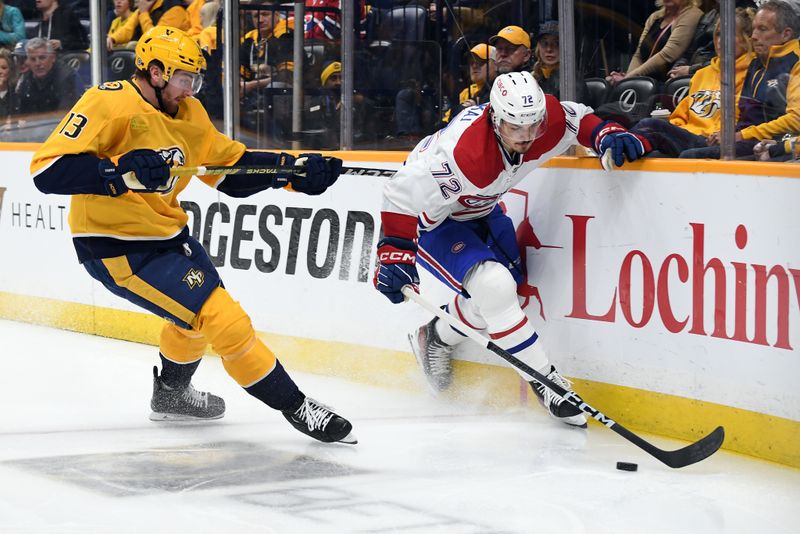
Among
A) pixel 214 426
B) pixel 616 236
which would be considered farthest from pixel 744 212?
pixel 214 426

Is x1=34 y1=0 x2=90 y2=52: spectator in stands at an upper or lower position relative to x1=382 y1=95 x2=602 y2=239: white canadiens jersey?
upper

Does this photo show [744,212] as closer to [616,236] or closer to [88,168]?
[616,236]

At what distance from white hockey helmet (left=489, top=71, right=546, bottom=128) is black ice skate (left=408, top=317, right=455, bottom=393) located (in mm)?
989

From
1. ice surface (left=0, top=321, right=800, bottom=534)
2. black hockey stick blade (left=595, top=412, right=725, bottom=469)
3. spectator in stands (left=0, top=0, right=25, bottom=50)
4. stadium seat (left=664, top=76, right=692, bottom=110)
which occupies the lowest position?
ice surface (left=0, top=321, right=800, bottom=534)

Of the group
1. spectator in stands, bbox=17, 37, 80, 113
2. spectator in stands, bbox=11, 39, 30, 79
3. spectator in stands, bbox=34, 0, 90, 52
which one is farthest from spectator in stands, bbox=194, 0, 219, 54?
spectator in stands, bbox=11, 39, 30, 79

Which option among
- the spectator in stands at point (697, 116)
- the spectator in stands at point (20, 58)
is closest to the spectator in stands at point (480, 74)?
the spectator in stands at point (697, 116)

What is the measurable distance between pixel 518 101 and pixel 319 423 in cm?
120

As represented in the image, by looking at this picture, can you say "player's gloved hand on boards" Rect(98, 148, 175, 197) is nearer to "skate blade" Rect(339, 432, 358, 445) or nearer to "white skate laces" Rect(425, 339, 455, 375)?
"skate blade" Rect(339, 432, 358, 445)

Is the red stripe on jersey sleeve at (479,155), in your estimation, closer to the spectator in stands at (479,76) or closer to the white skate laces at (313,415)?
the spectator in stands at (479,76)

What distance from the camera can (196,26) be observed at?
18.9 ft

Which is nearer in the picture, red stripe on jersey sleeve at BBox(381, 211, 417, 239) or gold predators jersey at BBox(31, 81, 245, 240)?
gold predators jersey at BBox(31, 81, 245, 240)

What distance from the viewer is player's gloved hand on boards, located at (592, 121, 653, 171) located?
4129 mm

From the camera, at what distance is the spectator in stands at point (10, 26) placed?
6.61m

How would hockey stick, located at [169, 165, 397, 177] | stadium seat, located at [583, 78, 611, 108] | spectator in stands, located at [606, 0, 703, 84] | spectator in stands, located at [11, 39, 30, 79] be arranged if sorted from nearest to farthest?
1. hockey stick, located at [169, 165, 397, 177]
2. spectator in stands, located at [606, 0, 703, 84]
3. stadium seat, located at [583, 78, 611, 108]
4. spectator in stands, located at [11, 39, 30, 79]
